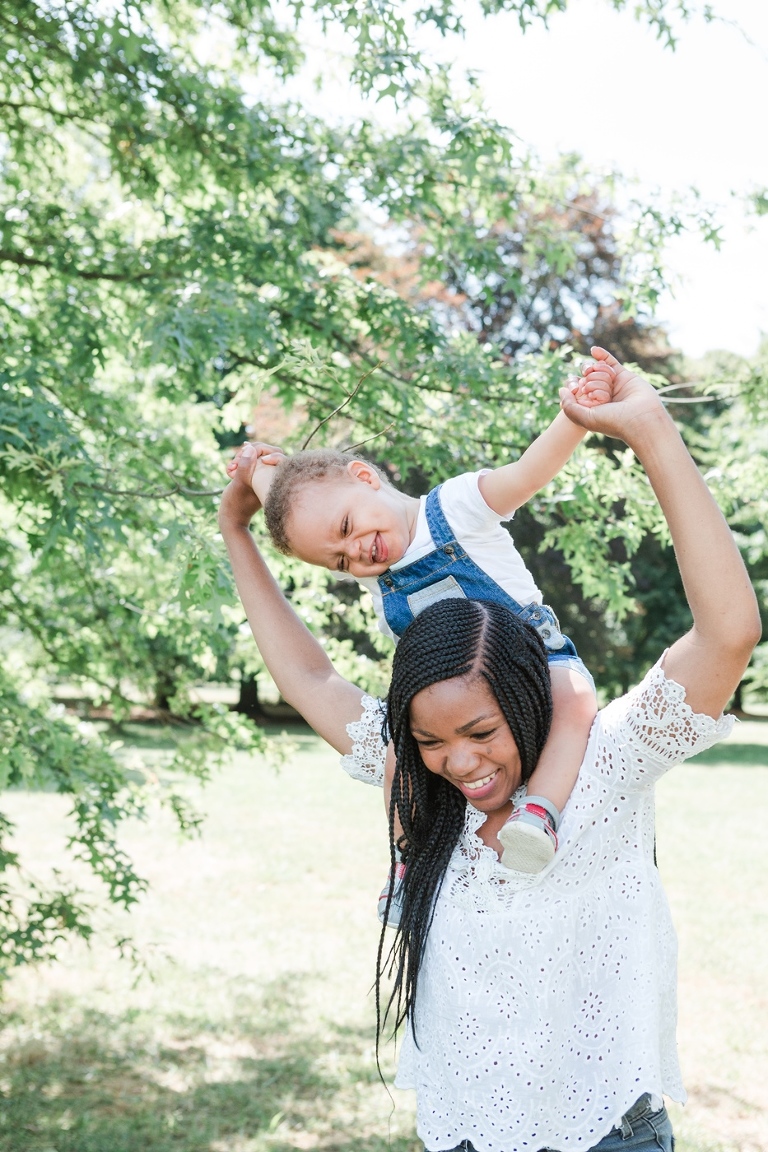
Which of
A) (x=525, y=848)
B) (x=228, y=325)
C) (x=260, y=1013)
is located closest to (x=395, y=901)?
(x=525, y=848)

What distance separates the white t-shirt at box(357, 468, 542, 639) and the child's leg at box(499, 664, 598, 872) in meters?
0.42

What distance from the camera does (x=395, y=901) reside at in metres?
1.75

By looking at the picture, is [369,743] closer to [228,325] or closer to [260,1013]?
[228,325]

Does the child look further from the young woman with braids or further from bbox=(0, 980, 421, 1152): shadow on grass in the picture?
bbox=(0, 980, 421, 1152): shadow on grass

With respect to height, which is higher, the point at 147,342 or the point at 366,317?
the point at 366,317

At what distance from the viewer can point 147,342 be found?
148 inches

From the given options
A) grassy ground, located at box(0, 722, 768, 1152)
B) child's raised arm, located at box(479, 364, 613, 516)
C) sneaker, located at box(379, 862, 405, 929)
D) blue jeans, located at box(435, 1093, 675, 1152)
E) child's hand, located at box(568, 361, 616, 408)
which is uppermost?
child's hand, located at box(568, 361, 616, 408)

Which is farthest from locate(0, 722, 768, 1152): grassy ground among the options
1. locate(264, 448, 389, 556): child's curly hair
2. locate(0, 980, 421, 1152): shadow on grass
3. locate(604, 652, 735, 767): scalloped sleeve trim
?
locate(604, 652, 735, 767): scalloped sleeve trim

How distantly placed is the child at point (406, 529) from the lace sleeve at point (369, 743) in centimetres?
31

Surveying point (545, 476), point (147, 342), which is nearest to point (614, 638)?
point (147, 342)

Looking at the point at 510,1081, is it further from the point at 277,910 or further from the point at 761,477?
the point at 277,910

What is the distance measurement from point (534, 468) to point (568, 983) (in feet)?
2.67

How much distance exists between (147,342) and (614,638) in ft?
60.9

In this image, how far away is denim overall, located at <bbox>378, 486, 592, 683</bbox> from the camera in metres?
2.04
